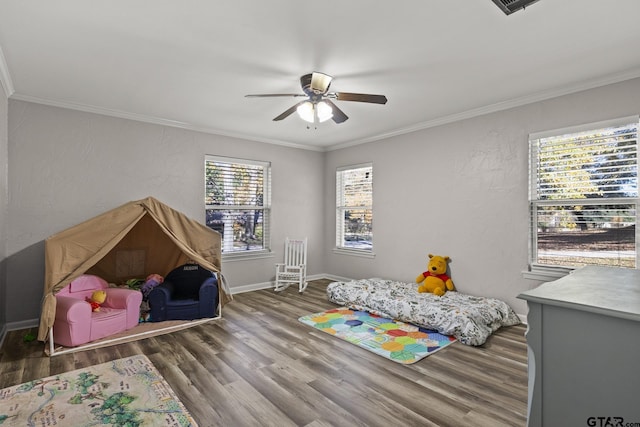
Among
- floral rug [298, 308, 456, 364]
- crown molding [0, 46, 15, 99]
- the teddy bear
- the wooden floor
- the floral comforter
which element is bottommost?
the wooden floor

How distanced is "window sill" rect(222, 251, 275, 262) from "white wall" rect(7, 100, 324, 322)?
8cm

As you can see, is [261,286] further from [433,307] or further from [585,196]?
[585,196]

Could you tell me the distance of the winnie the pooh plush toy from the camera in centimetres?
436

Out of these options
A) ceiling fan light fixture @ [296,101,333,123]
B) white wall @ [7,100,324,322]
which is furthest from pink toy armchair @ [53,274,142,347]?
ceiling fan light fixture @ [296,101,333,123]

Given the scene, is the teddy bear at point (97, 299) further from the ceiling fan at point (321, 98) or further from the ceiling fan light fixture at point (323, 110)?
the ceiling fan light fixture at point (323, 110)

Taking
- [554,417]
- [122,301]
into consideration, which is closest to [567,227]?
[554,417]

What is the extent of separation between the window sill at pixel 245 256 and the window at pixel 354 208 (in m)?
1.37

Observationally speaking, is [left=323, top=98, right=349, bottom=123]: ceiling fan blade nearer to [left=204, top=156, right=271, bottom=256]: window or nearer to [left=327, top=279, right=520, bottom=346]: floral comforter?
[left=327, top=279, right=520, bottom=346]: floral comforter

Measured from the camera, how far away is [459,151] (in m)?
4.41

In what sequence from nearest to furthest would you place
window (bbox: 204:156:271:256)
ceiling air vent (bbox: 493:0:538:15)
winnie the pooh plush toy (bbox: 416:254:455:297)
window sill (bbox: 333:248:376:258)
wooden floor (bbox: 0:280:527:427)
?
ceiling air vent (bbox: 493:0:538:15) → wooden floor (bbox: 0:280:527:427) → winnie the pooh plush toy (bbox: 416:254:455:297) → window (bbox: 204:156:271:256) → window sill (bbox: 333:248:376:258)

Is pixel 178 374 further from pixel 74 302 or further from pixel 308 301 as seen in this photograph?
pixel 308 301

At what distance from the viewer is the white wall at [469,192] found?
3615mm

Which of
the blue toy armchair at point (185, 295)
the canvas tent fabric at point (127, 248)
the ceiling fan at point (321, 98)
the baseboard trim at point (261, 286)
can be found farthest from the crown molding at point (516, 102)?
the blue toy armchair at point (185, 295)

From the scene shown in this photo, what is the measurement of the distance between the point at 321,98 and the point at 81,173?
10.1ft
